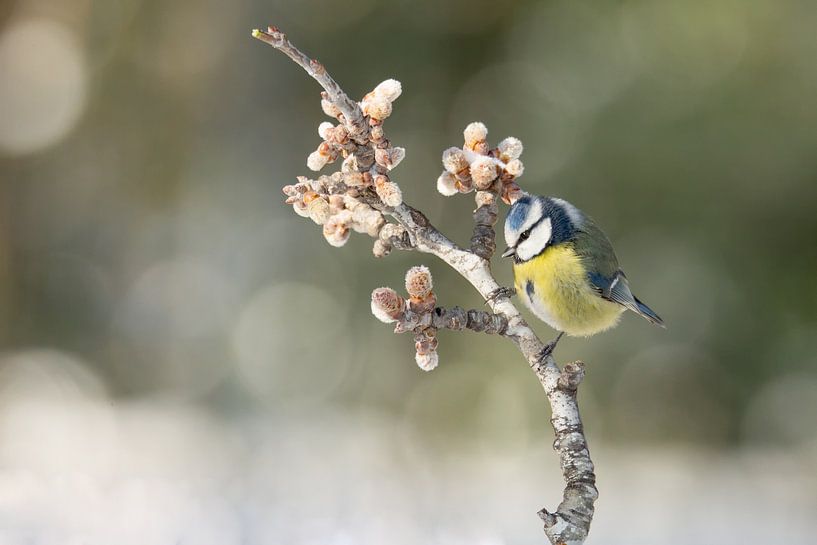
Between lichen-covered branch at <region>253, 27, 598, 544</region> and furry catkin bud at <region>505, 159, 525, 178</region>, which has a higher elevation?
furry catkin bud at <region>505, 159, 525, 178</region>

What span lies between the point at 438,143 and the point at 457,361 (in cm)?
43

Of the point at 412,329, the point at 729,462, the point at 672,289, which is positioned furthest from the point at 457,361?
the point at 412,329

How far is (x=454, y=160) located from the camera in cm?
38

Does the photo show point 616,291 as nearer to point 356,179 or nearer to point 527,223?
point 527,223

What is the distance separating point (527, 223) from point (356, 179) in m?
0.17

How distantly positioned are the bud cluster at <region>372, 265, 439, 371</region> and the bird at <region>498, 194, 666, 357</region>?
179mm

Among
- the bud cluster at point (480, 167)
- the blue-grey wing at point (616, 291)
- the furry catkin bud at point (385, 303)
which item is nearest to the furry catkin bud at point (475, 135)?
the bud cluster at point (480, 167)

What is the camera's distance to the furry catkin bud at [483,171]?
→ 15.0 inches

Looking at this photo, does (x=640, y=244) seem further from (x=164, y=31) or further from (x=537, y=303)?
(x=164, y=31)

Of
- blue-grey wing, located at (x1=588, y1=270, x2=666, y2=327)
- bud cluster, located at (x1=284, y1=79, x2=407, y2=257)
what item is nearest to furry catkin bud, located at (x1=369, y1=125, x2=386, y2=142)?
bud cluster, located at (x1=284, y1=79, x2=407, y2=257)

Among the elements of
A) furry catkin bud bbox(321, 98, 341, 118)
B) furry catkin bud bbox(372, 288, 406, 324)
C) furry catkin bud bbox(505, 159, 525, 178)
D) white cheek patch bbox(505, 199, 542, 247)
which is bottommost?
furry catkin bud bbox(372, 288, 406, 324)

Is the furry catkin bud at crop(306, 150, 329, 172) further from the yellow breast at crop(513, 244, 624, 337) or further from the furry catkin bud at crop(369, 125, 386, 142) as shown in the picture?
the yellow breast at crop(513, 244, 624, 337)

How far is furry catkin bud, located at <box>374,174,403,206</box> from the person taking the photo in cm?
35

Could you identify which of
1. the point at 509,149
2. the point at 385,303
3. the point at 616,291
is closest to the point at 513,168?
the point at 509,149
